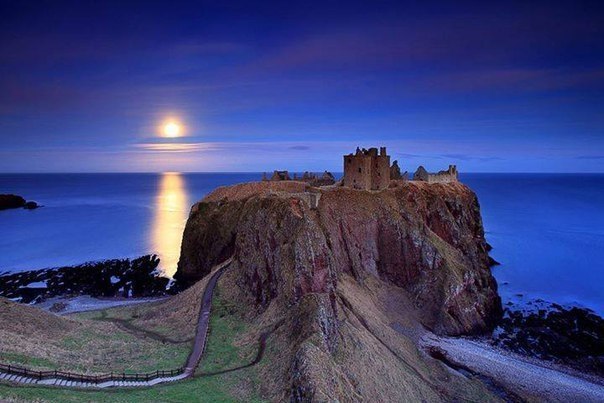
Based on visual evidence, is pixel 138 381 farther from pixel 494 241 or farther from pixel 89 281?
pixel 494 241

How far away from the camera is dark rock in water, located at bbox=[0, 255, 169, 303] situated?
6881cm

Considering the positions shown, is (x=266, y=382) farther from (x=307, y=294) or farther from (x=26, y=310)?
(x=26, y=310)

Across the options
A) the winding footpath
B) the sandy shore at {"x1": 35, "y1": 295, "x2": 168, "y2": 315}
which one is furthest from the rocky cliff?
the sandy shore at {"x1": 35, "y1": 295, "x2": 168, "y2": 315}

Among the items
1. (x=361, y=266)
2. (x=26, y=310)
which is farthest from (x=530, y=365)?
(x=26, y=310)

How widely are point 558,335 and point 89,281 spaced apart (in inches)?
2770

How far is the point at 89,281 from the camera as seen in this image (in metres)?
74.2

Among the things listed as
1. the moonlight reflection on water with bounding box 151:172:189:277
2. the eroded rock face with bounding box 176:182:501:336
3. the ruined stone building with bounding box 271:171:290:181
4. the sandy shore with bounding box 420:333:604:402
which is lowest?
the sandy shore with bounding box 420:333:604:402

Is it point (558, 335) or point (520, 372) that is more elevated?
point (558, 335)

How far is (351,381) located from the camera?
115 feet

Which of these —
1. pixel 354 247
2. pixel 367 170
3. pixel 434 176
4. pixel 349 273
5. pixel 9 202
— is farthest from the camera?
pixel 9 202

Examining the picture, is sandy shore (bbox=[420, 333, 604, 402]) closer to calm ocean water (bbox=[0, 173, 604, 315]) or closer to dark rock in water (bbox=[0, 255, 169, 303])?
calm ocean water (bbox=[0, 173, 604, 315])

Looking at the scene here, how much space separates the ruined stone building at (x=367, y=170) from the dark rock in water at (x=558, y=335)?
2580 centimetres

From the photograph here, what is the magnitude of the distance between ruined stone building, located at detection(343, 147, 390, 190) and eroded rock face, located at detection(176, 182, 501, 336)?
2101 millimetres

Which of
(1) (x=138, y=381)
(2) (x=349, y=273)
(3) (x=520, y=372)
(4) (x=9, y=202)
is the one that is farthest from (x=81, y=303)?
(4) (x=9, y=202)
